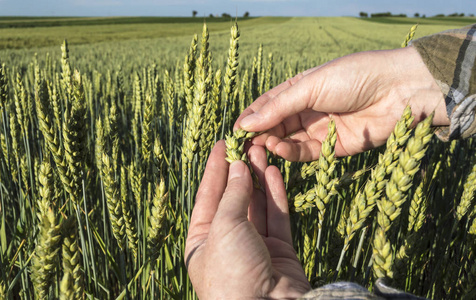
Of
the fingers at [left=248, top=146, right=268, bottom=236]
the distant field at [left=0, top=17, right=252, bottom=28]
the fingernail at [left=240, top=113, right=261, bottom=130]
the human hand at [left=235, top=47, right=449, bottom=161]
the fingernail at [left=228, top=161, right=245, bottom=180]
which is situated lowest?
the fingers at [left=248, top=146, right=268, bottom=236]

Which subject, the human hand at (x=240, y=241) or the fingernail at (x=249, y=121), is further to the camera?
the fingernail at (x=249, y=121)

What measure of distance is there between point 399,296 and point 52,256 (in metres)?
0.64

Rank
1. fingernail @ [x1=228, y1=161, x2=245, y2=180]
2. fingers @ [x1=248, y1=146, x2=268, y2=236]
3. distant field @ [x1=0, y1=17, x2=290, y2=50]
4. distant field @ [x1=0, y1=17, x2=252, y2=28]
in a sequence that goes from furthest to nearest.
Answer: distant field @ [x1=0, y1=17, x2=252, y2=28], distant field @ [x1=0, y1=17, x2=290, y2=50], fingers @ [x1=248, y1=146, x2=268, y2=236], fingernail @ [x1=228, y1=161, x2=245, y2=180]

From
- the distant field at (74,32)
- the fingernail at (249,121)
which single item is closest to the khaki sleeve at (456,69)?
the fingernail at (249,121)

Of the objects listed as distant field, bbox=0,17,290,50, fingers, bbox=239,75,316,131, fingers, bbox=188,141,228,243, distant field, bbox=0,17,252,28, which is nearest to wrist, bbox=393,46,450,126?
fingers, bbox=239,75,316,131

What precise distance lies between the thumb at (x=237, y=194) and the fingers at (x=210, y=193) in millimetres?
140

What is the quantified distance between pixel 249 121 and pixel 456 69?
77 cm

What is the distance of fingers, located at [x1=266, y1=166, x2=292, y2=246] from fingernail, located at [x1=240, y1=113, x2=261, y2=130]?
192 mm

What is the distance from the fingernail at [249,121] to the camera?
1.17m

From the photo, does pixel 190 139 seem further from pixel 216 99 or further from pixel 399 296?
pixel 399 296

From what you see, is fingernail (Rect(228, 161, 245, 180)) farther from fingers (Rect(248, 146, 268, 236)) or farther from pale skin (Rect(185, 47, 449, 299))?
fingers (Rect(248, 146, 268, 236))

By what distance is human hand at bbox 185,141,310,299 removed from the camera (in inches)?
30.2

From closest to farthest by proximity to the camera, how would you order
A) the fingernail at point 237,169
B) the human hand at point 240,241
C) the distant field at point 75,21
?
the human hand at point 240,241
the fingernail at point 237,169
the distant field at point 75,21

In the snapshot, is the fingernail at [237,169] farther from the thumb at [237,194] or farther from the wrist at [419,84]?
the wrist at [419,84]
